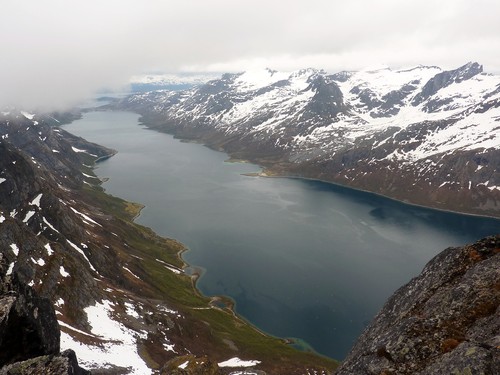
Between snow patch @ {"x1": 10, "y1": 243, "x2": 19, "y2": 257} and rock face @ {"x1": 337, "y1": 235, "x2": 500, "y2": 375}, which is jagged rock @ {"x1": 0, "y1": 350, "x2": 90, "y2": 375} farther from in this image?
snow patch @ {"x1": 10, "y1": 243, "x2": 19, "y2": 257}

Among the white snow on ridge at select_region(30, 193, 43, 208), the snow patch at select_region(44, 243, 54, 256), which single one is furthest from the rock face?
the white snow on ridge at select_region(30, 193, 43, 208)

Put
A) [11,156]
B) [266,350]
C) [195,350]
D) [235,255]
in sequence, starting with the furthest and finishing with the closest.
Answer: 1. [235,255]
2. [11,156]
3. [266,350]
4. [195,350]

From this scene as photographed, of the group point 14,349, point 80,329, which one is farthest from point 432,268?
point 80,329

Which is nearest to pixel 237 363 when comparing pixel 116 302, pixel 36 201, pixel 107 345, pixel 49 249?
pixel 107 345

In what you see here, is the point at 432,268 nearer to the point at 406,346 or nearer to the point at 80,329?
→ the point at 406,346

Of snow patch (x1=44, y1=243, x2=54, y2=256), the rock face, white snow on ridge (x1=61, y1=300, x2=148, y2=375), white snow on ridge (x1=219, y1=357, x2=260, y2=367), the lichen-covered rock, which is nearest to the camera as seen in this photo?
the rock face
